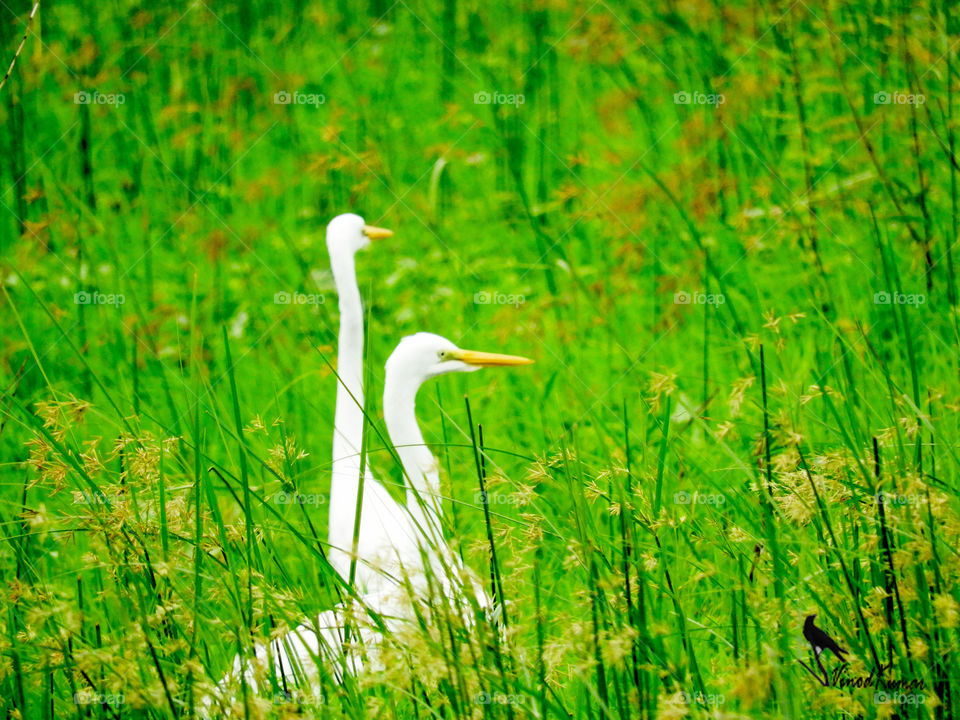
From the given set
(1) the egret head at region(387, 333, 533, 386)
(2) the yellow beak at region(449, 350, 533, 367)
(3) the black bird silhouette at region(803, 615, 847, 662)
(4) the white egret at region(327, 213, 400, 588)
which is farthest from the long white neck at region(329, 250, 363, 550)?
(3) the black bird silhouette at region(803, 615, 847, 662)

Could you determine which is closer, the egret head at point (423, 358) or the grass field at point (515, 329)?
the grass field at point (515, 329)

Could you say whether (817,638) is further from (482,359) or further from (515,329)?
Answer: (515,329)

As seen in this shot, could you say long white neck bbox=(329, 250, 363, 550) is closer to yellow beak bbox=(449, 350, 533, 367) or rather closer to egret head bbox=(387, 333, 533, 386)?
egret head bbox=(387, 333, 533, 386)

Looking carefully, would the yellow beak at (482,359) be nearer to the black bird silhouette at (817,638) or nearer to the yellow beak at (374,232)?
the yellow beak at (374,232)

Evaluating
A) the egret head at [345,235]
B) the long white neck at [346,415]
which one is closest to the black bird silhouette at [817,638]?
the long white neck at [346,415]

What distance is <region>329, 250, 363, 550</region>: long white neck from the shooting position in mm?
2811

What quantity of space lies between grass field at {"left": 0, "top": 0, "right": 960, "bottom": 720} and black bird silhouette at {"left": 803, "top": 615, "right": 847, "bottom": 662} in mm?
35

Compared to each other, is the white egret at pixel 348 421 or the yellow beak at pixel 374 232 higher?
the yellow beak at pixel 374 232

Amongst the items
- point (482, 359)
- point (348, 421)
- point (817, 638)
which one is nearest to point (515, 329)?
Answer: point (482, 359)

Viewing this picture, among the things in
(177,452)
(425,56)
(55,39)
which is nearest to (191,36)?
(55,39)

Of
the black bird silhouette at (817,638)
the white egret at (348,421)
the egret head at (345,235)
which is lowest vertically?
the black bird silhouette at (817,638)

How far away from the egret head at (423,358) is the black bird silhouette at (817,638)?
1.57m

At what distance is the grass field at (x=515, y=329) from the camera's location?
1.43 metres

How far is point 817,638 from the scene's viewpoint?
1.47m
